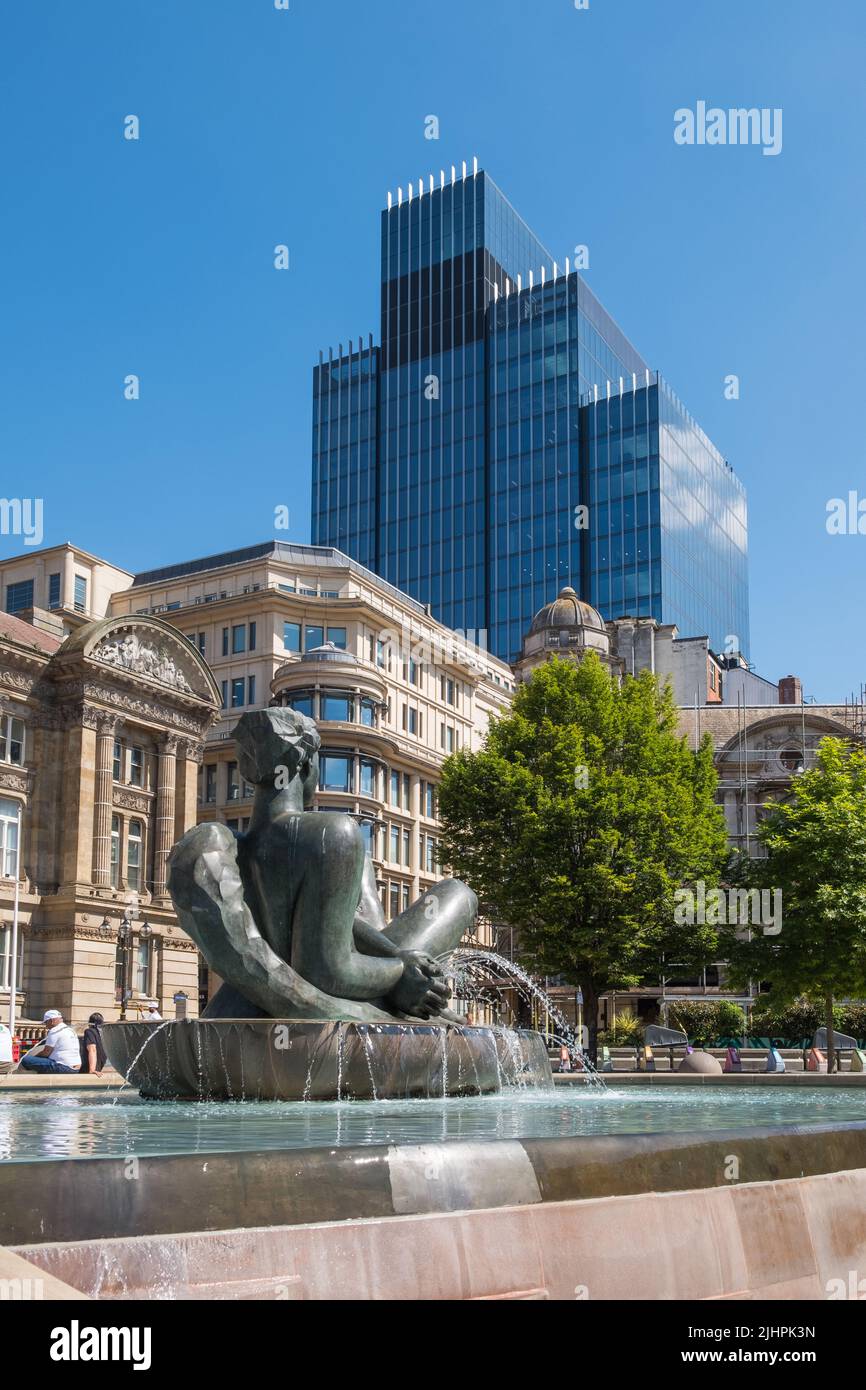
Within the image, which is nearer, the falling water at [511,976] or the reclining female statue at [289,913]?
the reclining female statue at [289,913]

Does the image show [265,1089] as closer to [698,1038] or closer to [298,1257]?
[298,1257]

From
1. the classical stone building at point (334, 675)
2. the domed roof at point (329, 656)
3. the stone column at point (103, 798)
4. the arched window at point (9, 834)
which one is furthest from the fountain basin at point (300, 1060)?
the domed roof at point (329, 656)

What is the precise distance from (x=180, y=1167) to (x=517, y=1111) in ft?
16.4

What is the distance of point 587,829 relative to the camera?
38.7 meters

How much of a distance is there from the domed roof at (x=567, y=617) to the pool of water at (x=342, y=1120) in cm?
7800

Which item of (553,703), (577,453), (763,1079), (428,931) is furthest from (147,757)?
(577,453)

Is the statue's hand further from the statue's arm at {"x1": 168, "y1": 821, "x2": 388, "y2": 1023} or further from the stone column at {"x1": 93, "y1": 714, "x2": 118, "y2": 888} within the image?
the stone column at {"x1": 93, "y1": 714, "x2": 118, "y2": 888}

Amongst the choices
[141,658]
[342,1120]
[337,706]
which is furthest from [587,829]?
[342,1120]

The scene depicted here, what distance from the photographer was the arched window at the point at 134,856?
55.5 meters

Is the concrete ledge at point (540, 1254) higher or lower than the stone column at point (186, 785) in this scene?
lower

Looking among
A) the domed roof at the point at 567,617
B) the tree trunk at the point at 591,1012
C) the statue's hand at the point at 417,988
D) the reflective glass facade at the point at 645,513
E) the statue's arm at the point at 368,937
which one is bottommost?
the tree trunk at the point at 591,1012

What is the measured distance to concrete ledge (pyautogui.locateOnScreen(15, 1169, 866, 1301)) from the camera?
3.99m

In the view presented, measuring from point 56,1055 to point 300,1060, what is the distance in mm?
10263

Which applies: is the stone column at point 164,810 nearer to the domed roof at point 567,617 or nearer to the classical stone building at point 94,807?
the classical stone building at point 94,807
